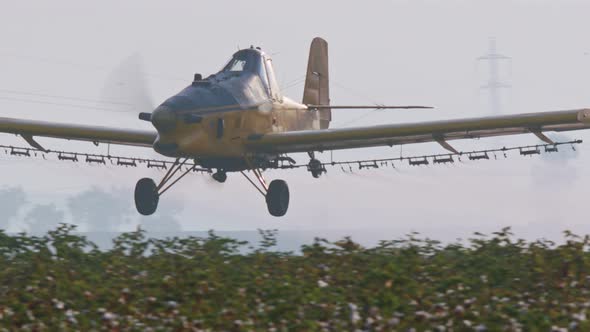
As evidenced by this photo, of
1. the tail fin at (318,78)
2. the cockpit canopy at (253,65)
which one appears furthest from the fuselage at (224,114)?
the tail fin at (318,78)

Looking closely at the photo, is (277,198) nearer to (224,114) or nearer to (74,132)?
(224,114)

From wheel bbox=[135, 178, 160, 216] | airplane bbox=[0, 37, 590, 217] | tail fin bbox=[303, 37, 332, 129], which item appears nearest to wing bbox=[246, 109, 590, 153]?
airplane bbox=[0, 37, 590, 217]

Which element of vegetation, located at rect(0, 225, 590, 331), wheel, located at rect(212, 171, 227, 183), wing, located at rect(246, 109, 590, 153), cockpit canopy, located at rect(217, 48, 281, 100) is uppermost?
cockpit canopy, located at rect(217, 48, 281, 100)

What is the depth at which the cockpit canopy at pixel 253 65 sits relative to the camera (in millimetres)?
27750

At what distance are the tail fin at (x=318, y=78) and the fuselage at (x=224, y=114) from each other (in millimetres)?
6034

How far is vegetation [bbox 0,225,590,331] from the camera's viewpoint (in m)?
10.4

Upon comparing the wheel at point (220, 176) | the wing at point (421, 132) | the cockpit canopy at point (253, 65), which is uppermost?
the cockpit canopy at point (253, 65)

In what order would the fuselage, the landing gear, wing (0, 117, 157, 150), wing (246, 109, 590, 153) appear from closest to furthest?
wing (246, 109, 590, 153) < the fuselage < the landing gear < wing (0, 117, 157, 150)

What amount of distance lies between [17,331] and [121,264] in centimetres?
294

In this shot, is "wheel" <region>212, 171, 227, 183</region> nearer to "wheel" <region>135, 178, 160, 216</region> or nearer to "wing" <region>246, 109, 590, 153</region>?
"wing" <region>246, 109, 590, 153</region>

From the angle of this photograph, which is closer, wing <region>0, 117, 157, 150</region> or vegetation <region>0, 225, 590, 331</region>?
vegetation <region>0, 225, 590, 331</region>

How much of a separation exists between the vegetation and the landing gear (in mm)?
13776

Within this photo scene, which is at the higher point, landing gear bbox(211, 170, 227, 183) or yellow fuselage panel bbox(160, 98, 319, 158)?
yellow fuselage panel bbox(160, 98, 319, 158)

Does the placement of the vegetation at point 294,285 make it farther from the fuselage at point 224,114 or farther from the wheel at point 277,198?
the wheel at point 277,198
